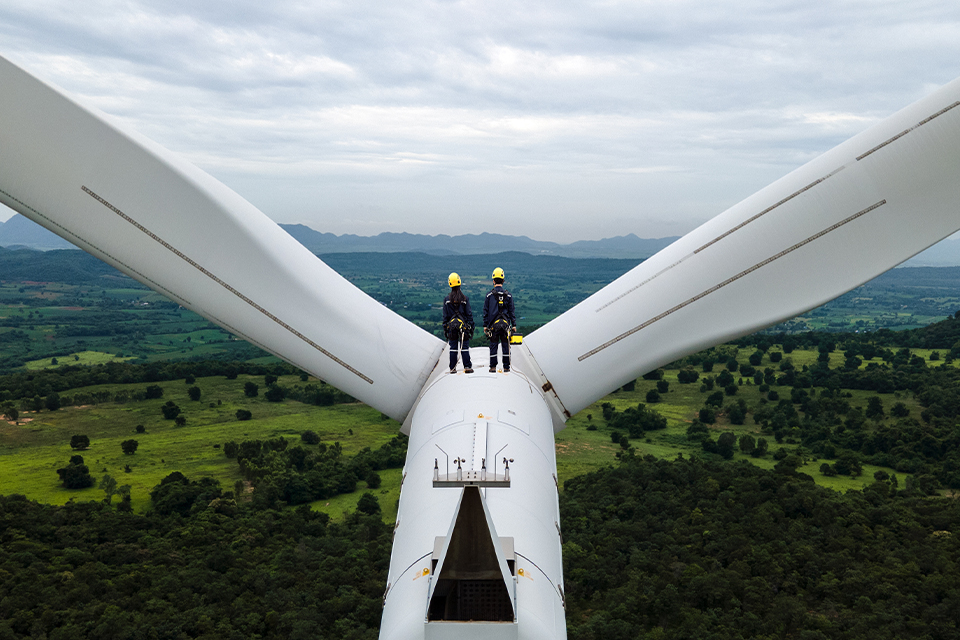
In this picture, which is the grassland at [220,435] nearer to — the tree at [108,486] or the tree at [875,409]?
the tree at [108,486]

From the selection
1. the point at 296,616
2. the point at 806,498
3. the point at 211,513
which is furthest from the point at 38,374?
the point at 806,498

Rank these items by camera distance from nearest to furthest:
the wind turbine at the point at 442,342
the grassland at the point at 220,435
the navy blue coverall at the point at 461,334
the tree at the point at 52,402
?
the wind turbine at the point at 442,342 → the navy blue coverall at the point at 461,334 → the grassland at the point at 220,435 → the tree at the point at 52,402

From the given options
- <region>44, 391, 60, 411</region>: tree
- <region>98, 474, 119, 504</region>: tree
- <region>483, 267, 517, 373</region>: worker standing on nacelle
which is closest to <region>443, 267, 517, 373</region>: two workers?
<region>483, 267, 517, 373</region>: worker standing on nacelle

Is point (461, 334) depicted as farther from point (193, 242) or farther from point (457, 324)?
point (193, 242)

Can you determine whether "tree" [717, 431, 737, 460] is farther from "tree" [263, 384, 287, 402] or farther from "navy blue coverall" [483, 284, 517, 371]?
"navy blue coverall" [483, 284, 517, 371]

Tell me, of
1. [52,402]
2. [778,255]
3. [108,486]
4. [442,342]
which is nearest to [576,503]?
[108,486]

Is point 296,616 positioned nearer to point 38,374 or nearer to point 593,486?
point 593,486

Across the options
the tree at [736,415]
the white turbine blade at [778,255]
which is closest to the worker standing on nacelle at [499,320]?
the white turbine blade at [778,255]
